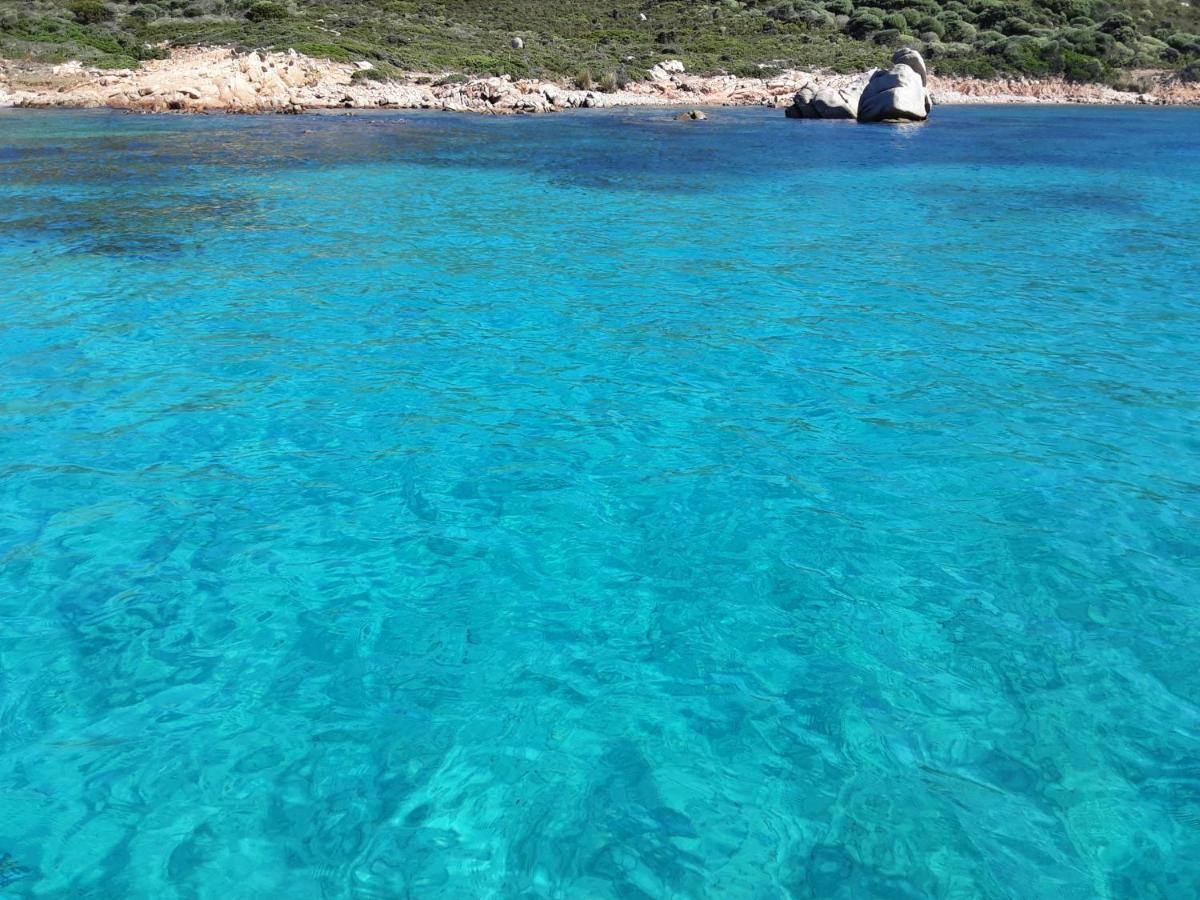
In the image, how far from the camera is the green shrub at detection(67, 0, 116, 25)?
2359 inches

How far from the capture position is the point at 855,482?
7785 millimetres

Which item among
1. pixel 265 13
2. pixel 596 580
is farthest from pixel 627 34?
pixel 596 580

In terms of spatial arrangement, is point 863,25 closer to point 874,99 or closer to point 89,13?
point 874,99

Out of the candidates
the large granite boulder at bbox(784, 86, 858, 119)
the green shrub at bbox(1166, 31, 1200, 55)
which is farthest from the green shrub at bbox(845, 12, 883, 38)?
the large granite boulder at bbox(784, 86, 858, 119)

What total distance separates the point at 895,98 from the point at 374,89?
27578 millimetres

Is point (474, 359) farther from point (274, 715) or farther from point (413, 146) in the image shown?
point (413, 146)

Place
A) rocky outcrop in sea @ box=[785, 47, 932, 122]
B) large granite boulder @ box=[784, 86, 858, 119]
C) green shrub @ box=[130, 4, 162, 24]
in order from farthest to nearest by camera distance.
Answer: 1. green shrub @ box=[130, 4, 162, 24]
2. large granite boulder @ box=[784, 86, 858, 119]
3. rocky outcrop in sea @ box=[785, 47, 932, 122]

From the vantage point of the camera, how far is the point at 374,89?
49188 millimetres

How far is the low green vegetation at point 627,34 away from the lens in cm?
5612

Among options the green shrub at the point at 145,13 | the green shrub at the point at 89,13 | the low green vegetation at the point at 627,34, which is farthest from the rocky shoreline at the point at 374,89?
the green shrub at the point at 145,13

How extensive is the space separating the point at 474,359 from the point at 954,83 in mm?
60424

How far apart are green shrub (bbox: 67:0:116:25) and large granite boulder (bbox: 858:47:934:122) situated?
5102 cm

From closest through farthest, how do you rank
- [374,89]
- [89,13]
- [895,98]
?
[895,98], [374,89], [89,13]

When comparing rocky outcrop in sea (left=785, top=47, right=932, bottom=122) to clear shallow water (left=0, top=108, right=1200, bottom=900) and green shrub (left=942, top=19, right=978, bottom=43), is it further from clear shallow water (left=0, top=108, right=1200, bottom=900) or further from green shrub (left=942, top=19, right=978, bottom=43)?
clear shallow water (left=0, top=108, right=1200, bottom=900)
